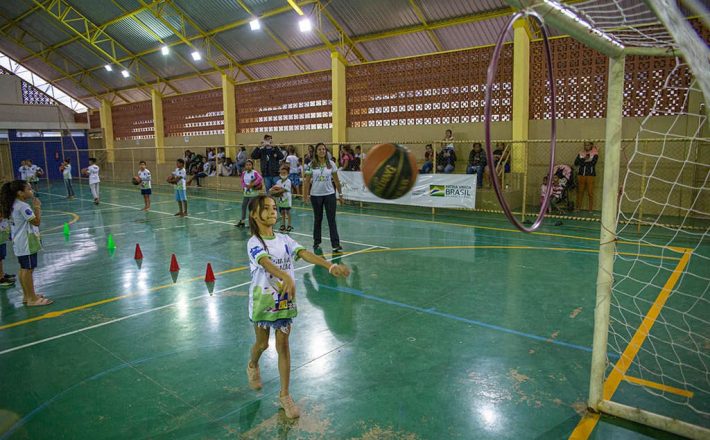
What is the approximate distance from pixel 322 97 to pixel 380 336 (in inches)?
728

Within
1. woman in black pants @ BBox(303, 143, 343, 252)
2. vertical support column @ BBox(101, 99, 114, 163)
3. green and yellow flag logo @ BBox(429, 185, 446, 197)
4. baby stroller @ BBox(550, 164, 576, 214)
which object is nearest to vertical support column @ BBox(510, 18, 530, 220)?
baby stroller @ BBox(550, 164, 576, 214)

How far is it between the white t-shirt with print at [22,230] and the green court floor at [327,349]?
87 cm

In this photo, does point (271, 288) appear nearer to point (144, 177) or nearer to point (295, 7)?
point (144, 177)

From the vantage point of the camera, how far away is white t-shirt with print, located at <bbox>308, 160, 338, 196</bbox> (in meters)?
9.20

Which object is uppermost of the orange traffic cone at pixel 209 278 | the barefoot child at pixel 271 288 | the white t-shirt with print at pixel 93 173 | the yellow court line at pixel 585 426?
the white t-shirt with print at pixel 93 173

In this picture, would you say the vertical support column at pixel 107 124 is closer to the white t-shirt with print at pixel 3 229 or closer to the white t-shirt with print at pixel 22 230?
the white t-shirt with print at pixel 3 229

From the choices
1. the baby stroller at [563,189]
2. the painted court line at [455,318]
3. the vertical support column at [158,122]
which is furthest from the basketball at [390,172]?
the vertical support column at [158,122]

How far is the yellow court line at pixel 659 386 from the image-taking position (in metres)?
4.01

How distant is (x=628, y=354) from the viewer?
4.78 meters

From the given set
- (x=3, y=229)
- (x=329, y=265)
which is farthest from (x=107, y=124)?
(x=329, y=265)

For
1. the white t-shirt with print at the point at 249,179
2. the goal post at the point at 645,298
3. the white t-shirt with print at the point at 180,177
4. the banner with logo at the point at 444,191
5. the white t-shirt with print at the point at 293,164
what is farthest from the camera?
the white t-shirt with print at the point at 293,164

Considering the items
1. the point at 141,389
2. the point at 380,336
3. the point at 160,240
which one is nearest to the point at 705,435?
the point at 380,336

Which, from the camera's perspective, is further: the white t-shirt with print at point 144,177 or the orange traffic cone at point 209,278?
the white t-shirt with print at point 144,177

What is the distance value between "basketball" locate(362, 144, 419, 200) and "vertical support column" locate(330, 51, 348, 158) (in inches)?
634
